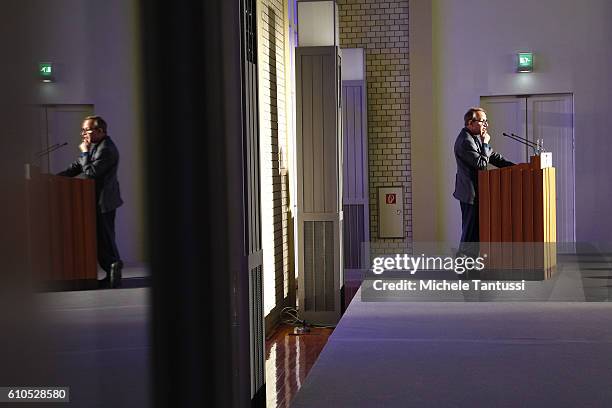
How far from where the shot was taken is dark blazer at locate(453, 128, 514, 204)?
6660 mm

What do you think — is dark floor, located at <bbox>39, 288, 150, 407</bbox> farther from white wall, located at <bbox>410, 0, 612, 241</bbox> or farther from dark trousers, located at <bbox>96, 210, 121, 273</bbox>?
white wall, located at <bbox>410, 0, 612, 241</bbox>

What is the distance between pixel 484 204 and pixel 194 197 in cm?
656

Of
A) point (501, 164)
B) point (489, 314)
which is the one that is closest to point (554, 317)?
point (489, 314)

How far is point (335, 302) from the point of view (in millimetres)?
6777

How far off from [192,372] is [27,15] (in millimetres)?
150

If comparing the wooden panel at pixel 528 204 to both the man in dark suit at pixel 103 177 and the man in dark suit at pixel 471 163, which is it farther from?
the man in dark suit at pixel 103 177

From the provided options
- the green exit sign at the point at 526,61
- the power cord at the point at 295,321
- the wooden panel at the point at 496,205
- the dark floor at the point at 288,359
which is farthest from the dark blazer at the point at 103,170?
the green exit sign at the point at 526,61

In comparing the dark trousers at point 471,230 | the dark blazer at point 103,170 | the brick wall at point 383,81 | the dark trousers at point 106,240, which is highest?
the brick wall at point 383,81

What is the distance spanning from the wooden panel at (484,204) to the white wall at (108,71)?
6.52 metres

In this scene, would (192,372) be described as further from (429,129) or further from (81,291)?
(429,129)

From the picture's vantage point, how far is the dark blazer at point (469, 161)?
666 centimetres

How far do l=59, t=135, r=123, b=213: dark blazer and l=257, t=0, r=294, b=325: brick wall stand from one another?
5475mm

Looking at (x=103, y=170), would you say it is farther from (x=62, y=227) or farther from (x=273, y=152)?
(x=273, y=152)

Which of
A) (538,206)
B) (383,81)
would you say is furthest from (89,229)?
(383,81)
